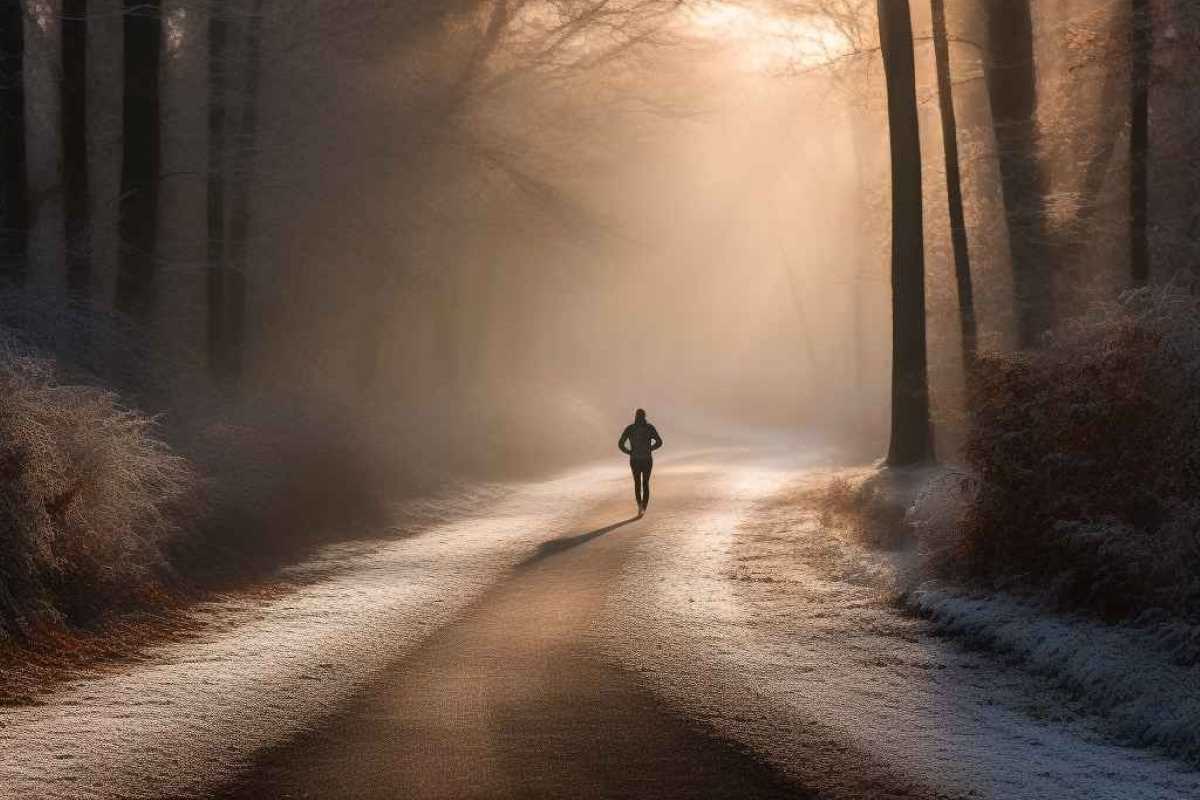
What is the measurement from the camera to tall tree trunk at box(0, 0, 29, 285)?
21.5m

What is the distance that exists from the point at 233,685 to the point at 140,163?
14637 mm

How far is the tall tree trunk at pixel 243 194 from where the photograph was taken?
26.6 m

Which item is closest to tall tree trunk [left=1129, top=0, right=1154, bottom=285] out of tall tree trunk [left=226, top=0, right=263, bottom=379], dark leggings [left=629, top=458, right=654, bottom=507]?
dark leggings [left=629, top=458, right=654, bottom=507]

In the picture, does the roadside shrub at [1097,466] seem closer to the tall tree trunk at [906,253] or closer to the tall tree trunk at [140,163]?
the tall tree trunk at [906,253]

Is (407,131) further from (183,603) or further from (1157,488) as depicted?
(1157,488)

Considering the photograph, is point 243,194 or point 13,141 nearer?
point 13,141

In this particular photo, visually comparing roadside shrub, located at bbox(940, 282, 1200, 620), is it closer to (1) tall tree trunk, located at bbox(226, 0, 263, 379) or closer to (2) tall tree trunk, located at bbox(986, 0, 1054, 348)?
(2) tall tree trunk, located at bbox(986, 0, 1054, 348)

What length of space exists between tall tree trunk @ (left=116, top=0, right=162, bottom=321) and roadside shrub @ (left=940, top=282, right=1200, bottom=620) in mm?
14741

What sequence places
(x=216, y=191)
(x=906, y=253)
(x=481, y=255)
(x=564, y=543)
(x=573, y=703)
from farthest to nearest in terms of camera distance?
(x=481, y=255) → (x=216, y=191) → (x=906, y=253) → (x=564, y=543) → (x=573, y=703)

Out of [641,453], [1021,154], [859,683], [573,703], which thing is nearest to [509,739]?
[573,703]

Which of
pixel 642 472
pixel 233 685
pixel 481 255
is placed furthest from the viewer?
pixel 481 255

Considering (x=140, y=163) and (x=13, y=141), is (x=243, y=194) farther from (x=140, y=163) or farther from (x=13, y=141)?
(x=140, y=163)

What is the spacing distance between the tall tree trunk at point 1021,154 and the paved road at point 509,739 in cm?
1488

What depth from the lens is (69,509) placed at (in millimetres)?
12039
